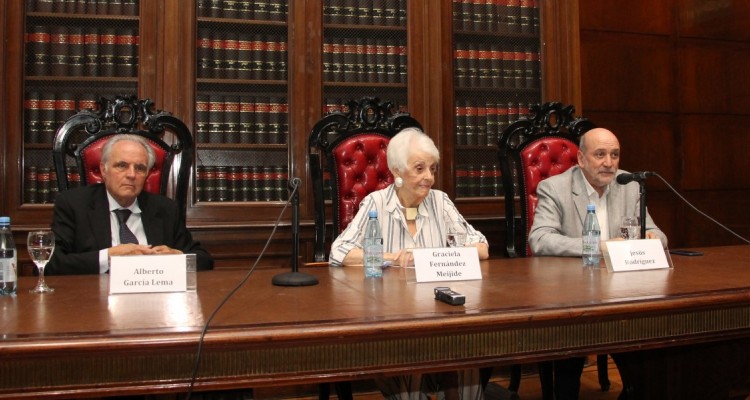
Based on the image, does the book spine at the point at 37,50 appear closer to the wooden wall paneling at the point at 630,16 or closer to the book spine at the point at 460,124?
the book spine at the point at 460,124

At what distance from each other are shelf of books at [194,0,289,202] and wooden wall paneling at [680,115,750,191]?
276 centimetres

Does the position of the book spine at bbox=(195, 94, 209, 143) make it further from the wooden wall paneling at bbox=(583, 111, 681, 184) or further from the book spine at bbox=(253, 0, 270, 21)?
the wooden wall paneling at bbox=(583, 111, 681, 184)

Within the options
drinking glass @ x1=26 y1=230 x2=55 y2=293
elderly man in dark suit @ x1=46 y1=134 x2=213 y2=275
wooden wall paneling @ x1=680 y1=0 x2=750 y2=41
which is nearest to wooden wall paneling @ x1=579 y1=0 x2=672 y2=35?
wooden wall paneling @ x1=680 y1=0 x2=750 y2=41

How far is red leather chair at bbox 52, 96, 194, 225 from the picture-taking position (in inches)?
96.6

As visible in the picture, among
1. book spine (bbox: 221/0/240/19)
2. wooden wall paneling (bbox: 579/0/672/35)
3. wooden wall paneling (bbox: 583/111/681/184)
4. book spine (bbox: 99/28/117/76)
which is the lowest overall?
wooden wall paneling (bbox: 583/111/681/184)

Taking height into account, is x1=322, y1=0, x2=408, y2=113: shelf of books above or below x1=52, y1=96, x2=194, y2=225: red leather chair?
above

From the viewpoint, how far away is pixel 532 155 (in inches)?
116

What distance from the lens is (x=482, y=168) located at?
3619mm

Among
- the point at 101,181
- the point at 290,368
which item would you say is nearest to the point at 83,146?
the point at 101,181

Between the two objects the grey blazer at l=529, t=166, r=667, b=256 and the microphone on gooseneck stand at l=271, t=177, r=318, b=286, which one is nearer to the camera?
the microphone on gooseneck stand at l=271, t=177, r=318, b=286

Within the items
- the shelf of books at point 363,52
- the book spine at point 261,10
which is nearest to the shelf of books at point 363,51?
the shelf of books at point 363,52

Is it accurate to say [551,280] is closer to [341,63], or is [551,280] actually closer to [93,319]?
[93,319]

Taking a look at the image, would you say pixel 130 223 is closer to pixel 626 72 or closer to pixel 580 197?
pixel 580 197

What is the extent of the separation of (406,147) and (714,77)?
3132mm
